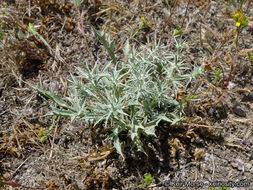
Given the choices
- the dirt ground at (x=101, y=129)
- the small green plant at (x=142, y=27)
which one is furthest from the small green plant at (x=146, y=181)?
the small green plant at (x=142, y=27)

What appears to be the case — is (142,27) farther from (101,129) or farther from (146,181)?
(146,181)

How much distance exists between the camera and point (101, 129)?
256 cm

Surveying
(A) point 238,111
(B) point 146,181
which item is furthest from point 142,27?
(B) point 146,181

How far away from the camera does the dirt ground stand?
240 cm

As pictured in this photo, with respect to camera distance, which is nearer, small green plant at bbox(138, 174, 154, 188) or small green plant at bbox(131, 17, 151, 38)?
small green plant at bbox(138, 174, 154, 188)

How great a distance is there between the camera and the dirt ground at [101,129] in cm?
240

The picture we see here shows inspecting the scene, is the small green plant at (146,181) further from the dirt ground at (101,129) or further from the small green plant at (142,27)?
the small green plant at (142,27)

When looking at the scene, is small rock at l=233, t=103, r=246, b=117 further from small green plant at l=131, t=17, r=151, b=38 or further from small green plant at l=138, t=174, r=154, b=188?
small green plant at l=131, t=17, r=151, b=38

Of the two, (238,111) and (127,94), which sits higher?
(127,94)

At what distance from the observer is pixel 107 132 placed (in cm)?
256

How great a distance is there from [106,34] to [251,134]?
1993mm

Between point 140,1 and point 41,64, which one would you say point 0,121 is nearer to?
point 41,64

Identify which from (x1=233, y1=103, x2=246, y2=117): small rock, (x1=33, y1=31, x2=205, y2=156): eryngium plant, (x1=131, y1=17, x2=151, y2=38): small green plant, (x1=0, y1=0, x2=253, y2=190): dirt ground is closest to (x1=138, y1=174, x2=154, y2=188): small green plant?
(x1=0, y1=0, x2=253, y2=190): dirt ground

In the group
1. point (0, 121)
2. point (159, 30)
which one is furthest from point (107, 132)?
point (159, 30)
